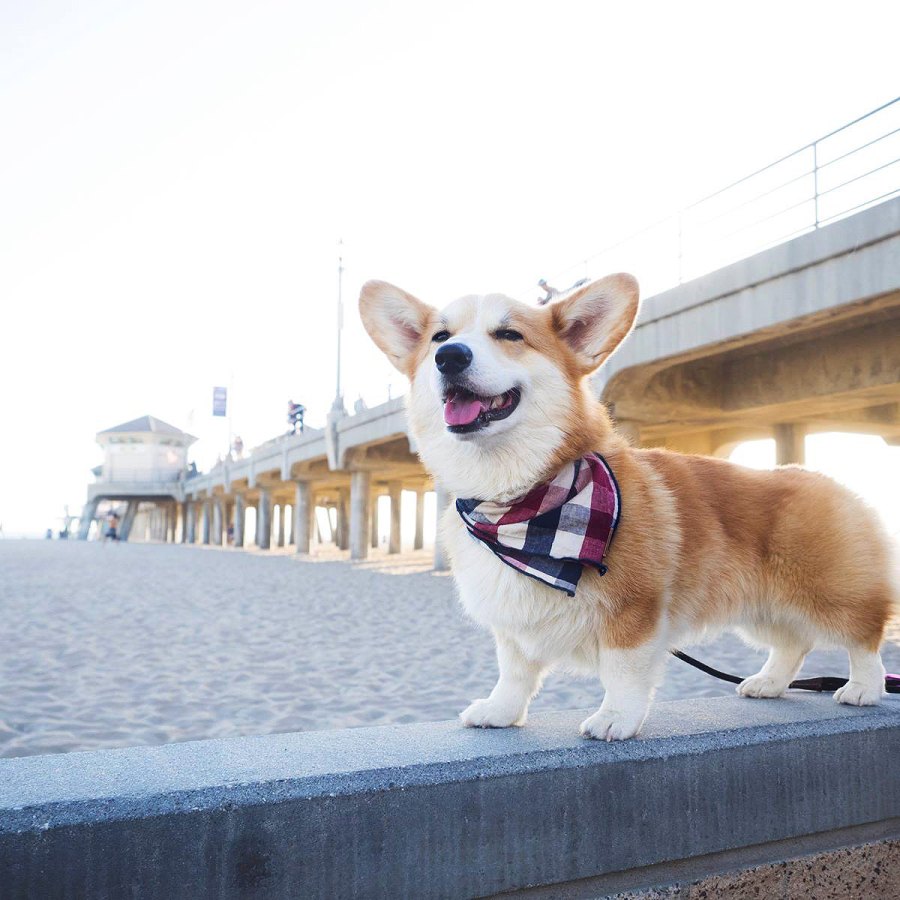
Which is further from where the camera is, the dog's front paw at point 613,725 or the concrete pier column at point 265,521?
the concrete pier column at point 265,521

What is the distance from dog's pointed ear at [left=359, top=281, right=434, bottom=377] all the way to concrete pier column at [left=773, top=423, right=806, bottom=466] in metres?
15.9

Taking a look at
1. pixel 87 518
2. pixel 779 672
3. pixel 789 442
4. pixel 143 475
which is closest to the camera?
pixel 779 672

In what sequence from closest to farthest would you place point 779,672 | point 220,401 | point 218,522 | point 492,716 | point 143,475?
point 492,716, point 779,672, point 218,522, point 220,401, point 143,475

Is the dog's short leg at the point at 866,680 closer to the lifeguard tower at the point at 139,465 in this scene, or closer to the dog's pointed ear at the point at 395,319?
the dog's pointed ear at the point at 395,319

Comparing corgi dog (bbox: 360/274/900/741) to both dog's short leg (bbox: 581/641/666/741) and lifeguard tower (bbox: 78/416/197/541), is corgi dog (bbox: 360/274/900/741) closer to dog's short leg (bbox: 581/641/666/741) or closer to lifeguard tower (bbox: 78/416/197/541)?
dog's short leg (bbox: 581/641/666/741)

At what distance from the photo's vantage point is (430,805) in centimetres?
171

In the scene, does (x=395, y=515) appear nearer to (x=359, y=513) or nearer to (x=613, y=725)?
(x=359, y=513)

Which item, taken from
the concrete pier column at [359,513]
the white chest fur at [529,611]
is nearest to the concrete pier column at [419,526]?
the concrete pier column at [359,513]

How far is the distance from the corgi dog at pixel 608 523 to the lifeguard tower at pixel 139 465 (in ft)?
205

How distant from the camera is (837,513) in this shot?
2.49 metres

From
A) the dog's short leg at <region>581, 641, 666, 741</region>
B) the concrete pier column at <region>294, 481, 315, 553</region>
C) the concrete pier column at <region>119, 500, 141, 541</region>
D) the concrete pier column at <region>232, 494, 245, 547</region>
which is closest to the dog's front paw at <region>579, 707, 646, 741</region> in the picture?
the dog's short leg at <region>581, 641, 666, 741</region>

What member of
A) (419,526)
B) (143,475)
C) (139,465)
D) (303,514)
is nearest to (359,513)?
(303,514)

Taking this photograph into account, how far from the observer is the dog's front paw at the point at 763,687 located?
273cm

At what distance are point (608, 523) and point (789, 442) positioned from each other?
16298 millimetres
